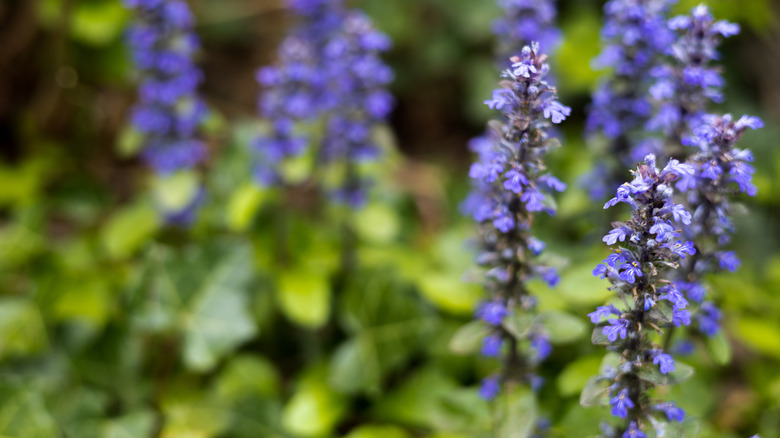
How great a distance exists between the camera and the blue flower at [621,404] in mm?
2672

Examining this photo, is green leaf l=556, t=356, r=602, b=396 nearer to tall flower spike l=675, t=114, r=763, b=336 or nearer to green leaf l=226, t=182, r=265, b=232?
tall flower spike l=675, t=114, r=763, b=336

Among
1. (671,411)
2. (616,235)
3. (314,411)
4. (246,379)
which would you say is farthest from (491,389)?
(246,379)

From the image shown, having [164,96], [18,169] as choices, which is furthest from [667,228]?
[18,169]

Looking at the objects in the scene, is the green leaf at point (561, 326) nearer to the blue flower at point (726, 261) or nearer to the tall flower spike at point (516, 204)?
the tall flower spike at point (516, 204)


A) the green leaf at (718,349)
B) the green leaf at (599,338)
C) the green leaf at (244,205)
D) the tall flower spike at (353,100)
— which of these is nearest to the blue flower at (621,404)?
the green leaf at (599,338)

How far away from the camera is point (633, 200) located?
249 centimetres

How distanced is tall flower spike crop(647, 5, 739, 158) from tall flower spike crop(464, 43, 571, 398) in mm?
664

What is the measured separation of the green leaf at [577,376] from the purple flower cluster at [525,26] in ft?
6.13

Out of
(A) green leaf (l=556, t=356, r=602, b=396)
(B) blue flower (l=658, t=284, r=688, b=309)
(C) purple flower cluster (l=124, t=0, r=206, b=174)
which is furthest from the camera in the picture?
(C) purple flower cluster (l=124, t=0, r=206, b=174)

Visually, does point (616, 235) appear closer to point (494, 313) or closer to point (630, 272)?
point (630, 272)

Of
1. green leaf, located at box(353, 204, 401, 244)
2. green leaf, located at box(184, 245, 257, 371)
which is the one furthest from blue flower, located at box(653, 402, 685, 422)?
green leaf, located at box(184, 245, 257, 371)

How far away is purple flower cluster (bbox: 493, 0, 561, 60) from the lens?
13.1 feet

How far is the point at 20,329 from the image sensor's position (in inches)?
185

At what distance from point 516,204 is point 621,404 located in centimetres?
98
